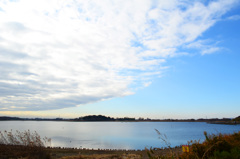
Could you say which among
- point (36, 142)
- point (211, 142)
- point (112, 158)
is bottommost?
point (112, 158)

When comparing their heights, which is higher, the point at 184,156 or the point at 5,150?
the point at 184,156

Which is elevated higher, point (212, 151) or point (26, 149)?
point (212, 151)

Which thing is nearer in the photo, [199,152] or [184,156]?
[184,156]

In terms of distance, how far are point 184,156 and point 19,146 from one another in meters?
12.4

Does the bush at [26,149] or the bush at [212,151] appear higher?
the bush at [212,151]

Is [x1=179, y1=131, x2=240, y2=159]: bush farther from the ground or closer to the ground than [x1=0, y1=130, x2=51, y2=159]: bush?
farther from the ground

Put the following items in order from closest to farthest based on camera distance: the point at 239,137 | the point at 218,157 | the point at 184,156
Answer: the point at 218,157, the point at 184,156, the point at 239,137

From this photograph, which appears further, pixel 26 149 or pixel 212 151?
pixel 26 149

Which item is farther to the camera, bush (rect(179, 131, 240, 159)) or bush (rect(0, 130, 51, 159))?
bush (rect(0, 130, 51, 159))

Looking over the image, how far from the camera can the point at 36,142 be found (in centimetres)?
1359

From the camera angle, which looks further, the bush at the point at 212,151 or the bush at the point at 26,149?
the bush at the point at 26,149

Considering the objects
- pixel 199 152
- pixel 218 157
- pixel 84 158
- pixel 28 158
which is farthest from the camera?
pixel 84 158

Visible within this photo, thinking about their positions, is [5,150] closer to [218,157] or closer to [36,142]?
[36,142]

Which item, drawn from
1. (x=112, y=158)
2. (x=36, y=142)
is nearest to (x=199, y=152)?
(x=112, y=158)
